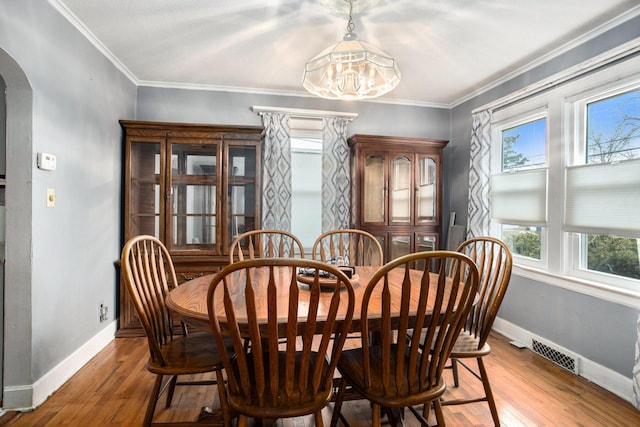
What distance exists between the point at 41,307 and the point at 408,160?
10.7 feet

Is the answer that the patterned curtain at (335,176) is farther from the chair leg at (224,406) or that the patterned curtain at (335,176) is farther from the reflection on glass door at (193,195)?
the chair leg at (224,406)

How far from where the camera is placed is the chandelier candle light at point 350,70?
1.83 meters

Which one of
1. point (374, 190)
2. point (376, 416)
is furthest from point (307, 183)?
point (376, 416)

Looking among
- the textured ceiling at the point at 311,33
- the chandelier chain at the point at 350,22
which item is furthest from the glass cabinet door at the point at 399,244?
the chandelier chain at the point at 350,22

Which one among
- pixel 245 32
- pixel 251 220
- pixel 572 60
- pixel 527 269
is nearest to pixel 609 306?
pixel 527 269

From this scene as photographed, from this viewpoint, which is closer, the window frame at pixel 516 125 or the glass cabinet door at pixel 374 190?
the window frame at pixel 516 125

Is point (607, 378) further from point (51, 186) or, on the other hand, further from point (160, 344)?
point (51, 186)

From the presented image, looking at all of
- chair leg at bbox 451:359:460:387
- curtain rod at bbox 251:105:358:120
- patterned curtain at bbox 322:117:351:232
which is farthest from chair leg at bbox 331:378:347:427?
curtain rod at bbox 251:105:358:120

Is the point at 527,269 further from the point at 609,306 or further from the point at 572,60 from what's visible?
the point at 572,60

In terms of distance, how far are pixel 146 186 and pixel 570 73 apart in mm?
3650

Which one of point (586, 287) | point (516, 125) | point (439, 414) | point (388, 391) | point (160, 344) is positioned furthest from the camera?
point (516, 125)

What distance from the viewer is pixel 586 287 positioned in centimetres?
233

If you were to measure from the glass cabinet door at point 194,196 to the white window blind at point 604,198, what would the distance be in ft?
9.78

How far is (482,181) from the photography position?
127 inches
